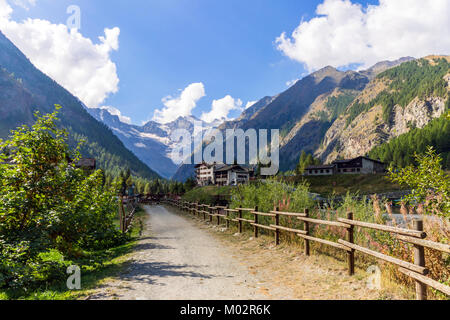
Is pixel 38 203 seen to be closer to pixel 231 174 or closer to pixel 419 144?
pixel 231 174

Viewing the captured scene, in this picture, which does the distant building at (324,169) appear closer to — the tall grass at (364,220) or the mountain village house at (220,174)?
the mountain village house at (220,174)

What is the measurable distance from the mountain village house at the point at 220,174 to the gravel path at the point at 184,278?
2810 inches

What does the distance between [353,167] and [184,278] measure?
114 metres

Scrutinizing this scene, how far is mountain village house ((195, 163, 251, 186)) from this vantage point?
99.5m

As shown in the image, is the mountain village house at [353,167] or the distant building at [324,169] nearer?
the mountain village house at [353,167]

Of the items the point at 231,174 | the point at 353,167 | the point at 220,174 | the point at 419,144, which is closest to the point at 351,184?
the point at 231,174

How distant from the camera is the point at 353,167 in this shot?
10838cm

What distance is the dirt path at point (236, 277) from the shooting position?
577cm

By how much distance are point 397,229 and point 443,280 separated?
136 cm

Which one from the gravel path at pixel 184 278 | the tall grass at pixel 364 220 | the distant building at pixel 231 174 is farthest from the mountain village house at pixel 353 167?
the gravel path at pixel 184 278

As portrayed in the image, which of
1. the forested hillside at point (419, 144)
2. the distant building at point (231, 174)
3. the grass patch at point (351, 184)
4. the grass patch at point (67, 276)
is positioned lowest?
the grass patch at point (67, 276)

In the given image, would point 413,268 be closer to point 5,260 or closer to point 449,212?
point 449,212

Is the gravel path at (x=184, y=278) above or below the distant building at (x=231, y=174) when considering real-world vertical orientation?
below

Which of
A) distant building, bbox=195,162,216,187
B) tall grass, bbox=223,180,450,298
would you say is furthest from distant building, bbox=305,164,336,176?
tall grass, bbox=223,180,450,298
